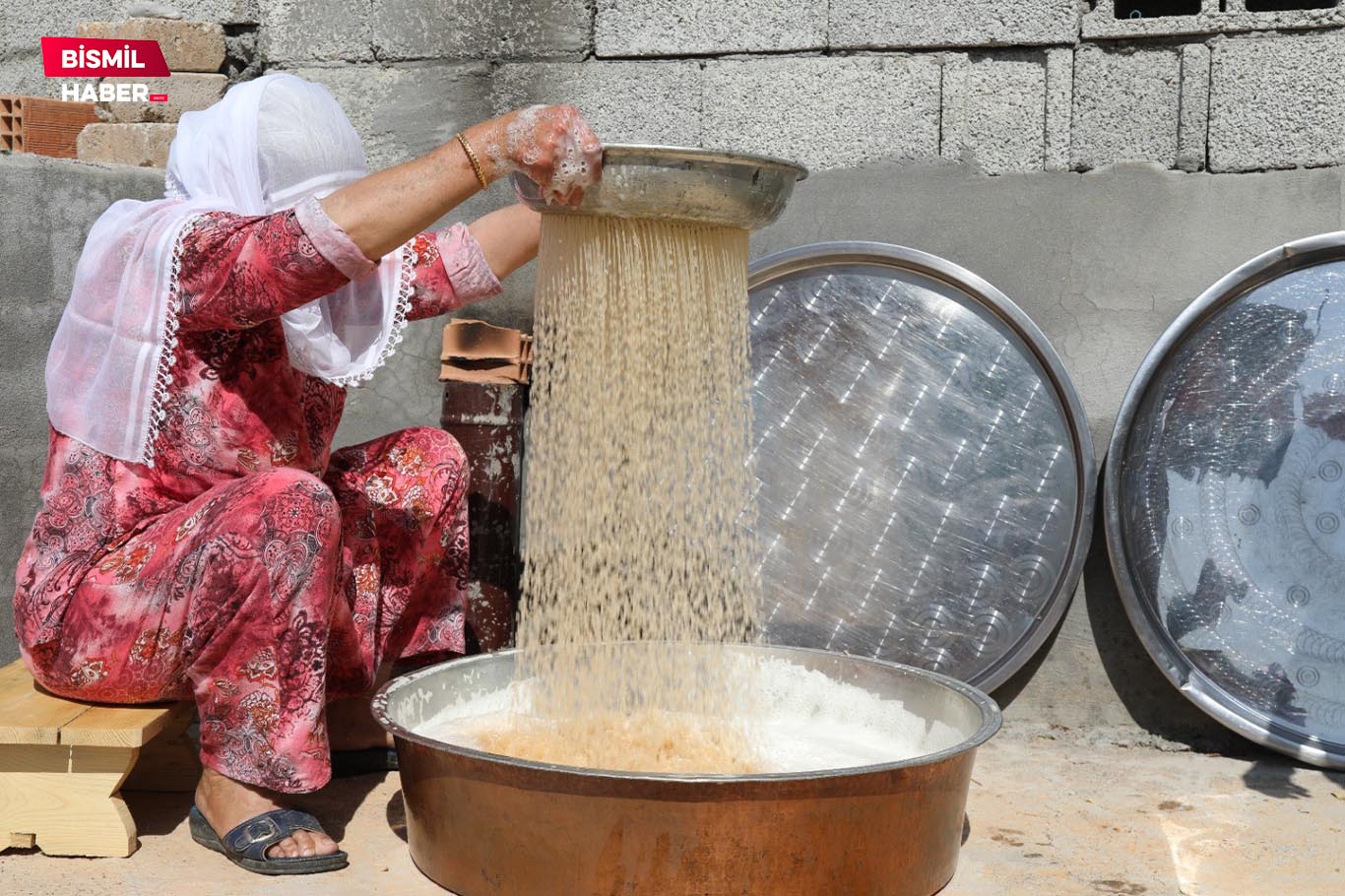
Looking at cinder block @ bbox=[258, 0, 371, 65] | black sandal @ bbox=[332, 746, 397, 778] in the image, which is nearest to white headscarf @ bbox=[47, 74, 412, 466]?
black sandal @ bbox=[332, 746, 397, 778]

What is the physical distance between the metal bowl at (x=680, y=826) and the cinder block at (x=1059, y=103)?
1.63 meters

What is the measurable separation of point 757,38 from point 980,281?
85cm

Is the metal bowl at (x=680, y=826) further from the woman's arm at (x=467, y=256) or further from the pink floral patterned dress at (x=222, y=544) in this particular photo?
the woman's arm at (x=467, y=256)

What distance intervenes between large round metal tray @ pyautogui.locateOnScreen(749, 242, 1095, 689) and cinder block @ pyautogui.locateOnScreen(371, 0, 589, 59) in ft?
2.71

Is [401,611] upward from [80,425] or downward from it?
downward

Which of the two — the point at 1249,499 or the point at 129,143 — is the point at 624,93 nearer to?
the point at 129,143

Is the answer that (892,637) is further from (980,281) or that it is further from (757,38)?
(757,38)

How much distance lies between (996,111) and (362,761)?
220 cm

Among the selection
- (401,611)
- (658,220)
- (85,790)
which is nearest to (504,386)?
(401,611)

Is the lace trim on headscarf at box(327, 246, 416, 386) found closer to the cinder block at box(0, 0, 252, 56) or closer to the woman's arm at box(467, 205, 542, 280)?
the woman's arm at box(467, 205, 542, 280)

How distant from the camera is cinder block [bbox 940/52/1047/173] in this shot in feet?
10.8

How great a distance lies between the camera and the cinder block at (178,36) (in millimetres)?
3572

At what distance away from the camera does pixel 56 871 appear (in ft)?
7.73

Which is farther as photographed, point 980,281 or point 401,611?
point 980,281
